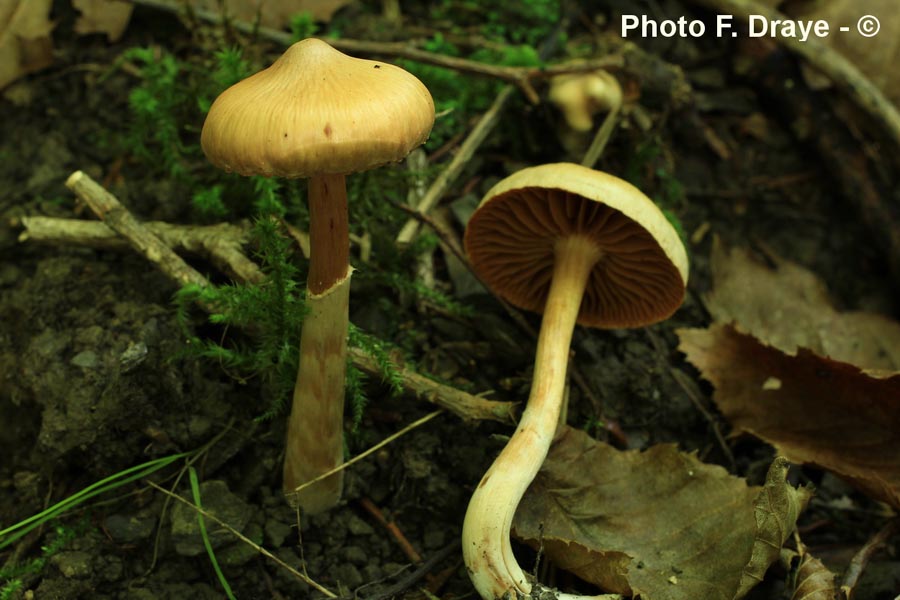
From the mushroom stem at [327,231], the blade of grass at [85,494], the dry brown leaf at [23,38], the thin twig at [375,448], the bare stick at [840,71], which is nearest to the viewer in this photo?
the mushroom stem at [327,231]

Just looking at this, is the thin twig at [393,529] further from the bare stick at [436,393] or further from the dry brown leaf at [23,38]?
the dry brown leaf at [23,38]

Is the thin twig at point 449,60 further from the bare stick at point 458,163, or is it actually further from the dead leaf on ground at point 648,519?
the dead leaf on ground at point 648,519

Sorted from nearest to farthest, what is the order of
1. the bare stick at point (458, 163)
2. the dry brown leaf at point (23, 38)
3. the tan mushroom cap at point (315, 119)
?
the tan mushroom cap at point (315, 119), the bare stick at point (458, 163), the dry brown leaf at point (23, 38)

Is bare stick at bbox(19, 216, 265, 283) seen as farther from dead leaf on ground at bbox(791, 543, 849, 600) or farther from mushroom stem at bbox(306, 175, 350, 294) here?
dead leaf on ground at bbox(791, 543, 849, 600)

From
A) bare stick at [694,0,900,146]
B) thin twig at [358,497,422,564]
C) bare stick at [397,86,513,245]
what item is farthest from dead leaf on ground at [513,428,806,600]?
bare stick at [694,0,900,146]

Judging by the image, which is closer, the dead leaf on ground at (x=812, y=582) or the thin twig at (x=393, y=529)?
the dead leaf on ground at (x=812, y=582)

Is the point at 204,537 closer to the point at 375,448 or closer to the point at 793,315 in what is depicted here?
the point at 375,448

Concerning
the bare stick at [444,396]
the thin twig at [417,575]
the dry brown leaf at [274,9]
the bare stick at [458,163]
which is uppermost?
the dry brown leaf at [274,9]

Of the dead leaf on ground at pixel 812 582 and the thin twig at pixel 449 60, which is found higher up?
the thin twig at pixel 449 60

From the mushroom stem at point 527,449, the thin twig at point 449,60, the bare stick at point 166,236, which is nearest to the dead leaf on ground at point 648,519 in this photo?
the mushroom stem at point 527,449

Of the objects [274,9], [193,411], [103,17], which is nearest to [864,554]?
[193,411]
